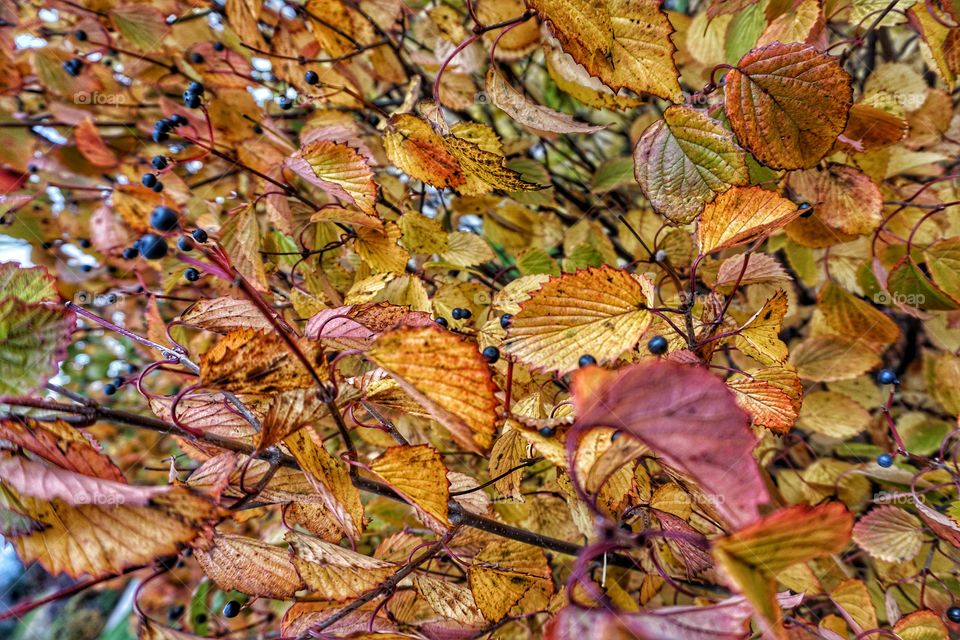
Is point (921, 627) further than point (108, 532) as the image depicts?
Yes

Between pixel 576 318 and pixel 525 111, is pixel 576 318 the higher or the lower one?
the lower one

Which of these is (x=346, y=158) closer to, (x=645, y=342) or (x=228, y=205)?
(x=645, y=342)

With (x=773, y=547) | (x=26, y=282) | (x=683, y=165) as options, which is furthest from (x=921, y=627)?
(x=26, y=282)

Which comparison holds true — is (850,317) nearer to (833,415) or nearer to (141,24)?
(833,415)

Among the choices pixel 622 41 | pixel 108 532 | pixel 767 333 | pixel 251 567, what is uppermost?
pixel 622 41

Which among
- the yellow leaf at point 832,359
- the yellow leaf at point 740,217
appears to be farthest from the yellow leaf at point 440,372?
the yellow leaf at point 832,359

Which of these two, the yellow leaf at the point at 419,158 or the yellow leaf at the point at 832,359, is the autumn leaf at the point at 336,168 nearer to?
the yellow leaf at the point at 419,158

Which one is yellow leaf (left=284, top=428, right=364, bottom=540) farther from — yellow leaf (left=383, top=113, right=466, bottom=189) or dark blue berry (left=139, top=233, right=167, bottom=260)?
yellow leaf (left=383, top=113, right=466, bottom=189)

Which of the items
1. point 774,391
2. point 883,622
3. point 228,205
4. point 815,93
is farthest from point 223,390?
point 883,622
